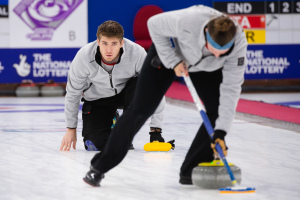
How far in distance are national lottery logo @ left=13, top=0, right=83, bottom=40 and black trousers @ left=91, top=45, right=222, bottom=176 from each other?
6347 mm

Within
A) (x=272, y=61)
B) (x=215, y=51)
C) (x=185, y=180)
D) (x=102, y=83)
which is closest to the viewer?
(x=215, y=51)

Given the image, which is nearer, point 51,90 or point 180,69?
point 180,69

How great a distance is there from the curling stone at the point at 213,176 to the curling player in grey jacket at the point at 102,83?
71 cm

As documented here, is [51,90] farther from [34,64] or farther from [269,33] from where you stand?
[269,33]

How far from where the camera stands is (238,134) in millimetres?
4246

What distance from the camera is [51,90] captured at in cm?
826

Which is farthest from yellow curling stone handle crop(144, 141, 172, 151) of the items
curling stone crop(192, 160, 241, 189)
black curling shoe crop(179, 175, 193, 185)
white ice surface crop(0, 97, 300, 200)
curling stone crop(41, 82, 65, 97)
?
curling stone crop(41, 82, 65, 97)

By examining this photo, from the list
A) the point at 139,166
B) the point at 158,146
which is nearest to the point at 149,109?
the point at 139,166

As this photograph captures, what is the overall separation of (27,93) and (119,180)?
5939 millimetres

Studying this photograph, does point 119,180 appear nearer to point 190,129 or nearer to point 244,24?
point 190,129

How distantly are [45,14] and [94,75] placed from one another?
18.3ft

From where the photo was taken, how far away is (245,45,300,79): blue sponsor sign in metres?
8.95

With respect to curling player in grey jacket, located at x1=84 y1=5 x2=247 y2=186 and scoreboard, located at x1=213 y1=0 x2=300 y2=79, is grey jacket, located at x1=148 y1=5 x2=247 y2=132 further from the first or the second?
scoreboard, located at x1=213 y1=0 x2=300 y2=79

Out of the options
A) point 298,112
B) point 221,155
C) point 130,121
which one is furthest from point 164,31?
point 298,112
